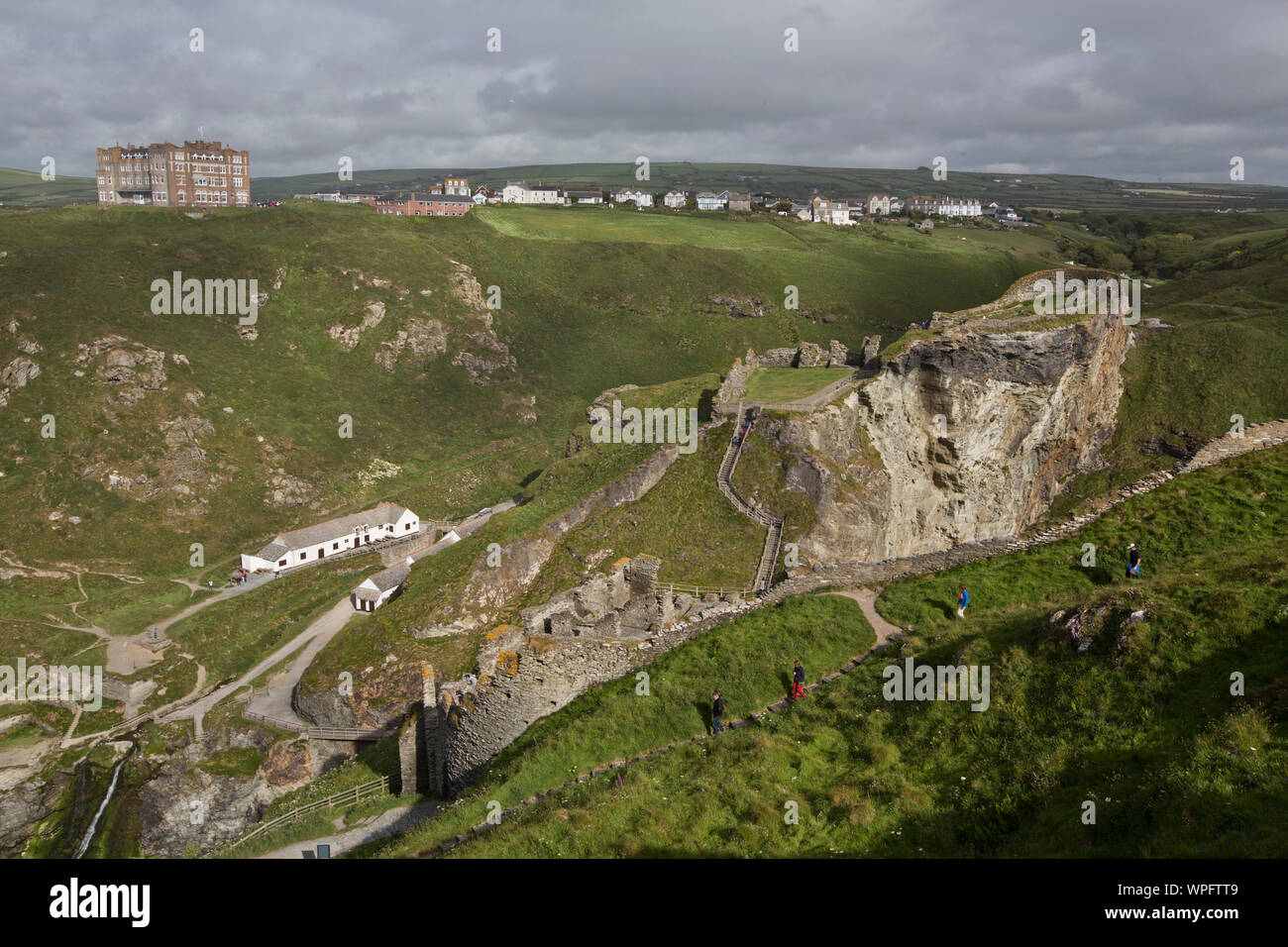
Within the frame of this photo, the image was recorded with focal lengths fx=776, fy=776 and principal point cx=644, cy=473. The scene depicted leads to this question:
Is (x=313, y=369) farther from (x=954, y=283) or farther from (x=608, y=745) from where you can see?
(x=954, y=283)

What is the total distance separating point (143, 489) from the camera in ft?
222

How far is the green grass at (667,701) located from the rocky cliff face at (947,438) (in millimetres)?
17580

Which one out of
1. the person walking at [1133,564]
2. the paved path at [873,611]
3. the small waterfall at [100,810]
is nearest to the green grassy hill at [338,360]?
the small waterfall at [100,810]

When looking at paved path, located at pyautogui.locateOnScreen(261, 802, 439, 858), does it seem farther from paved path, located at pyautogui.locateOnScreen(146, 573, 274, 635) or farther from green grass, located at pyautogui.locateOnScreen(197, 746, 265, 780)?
paved path, located at pyautogui.locateOnScreen(146, 573, 274, 635)

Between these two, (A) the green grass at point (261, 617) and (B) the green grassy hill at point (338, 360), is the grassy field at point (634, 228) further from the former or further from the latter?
(A) the green grass at point (261, 617)

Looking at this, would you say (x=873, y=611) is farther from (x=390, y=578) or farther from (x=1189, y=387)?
(x=1189, y=387)

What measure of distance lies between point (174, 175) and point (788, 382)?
153m

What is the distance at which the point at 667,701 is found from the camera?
20547 millimetres

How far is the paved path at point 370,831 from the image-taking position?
2219 cm

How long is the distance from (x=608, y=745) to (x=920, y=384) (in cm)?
3183

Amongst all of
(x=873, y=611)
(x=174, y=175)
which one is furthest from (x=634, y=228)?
(x=873, y=611)

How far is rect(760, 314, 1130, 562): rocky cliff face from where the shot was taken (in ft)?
134

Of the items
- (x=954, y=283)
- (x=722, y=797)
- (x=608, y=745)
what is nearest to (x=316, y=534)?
(x=608, y=745)
